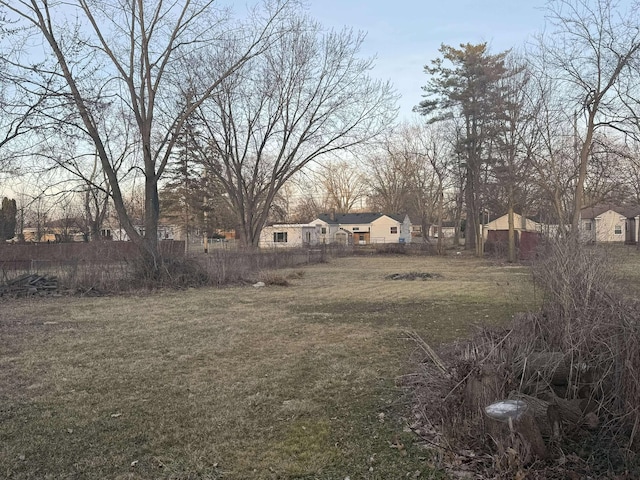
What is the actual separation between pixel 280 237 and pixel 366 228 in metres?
10.7

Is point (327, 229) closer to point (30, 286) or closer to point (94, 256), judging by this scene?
point (94, 256)

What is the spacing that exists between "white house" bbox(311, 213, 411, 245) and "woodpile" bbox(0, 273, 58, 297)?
4184 cm

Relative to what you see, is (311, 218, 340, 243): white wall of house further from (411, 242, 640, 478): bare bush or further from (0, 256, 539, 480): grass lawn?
(411, 242, 640, 478): bare bush

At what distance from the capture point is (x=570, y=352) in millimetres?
3686

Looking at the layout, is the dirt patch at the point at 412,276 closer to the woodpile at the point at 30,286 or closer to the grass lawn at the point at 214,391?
the grass lawn at the point at 214,391

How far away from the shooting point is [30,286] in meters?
12.9

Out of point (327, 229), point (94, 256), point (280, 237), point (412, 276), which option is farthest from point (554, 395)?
point (327, 229)

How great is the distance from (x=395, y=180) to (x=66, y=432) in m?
57.9

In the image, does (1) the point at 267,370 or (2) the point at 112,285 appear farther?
(2) the point at 112,285

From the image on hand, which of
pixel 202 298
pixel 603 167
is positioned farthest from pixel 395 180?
pixel 202 298

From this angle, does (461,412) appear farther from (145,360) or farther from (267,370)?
(145,360)

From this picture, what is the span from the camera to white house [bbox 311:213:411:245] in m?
55.2

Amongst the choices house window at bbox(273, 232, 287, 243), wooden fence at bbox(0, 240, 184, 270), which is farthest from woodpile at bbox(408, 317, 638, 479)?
house window at bbox(273, 232, 287, 243)

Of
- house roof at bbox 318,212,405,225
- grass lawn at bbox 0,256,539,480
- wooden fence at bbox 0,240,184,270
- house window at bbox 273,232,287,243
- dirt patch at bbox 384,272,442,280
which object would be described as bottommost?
grass lawn at bbox 0,256,539,480
